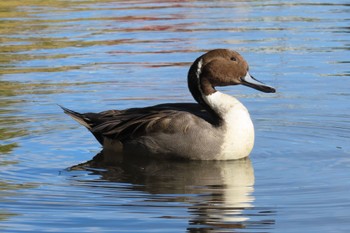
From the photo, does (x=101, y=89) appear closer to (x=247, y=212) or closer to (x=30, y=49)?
(x=30, y=49)

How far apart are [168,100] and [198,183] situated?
13.0ft

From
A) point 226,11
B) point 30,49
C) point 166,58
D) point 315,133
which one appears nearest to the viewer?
point 315,133

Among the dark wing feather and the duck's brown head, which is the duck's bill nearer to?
the duck's brown head

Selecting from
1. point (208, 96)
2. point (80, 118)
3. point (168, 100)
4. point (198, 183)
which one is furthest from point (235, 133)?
point (168, 100)

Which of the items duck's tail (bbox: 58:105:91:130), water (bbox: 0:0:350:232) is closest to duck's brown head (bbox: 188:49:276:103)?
water (bbox: 0:0:350:232)

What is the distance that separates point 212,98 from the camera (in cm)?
1134

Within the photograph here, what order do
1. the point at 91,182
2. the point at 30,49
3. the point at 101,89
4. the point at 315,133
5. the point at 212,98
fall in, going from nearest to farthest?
the point at 91,182, the point at 212,98, the point at 315,133, the point at 101,89, the point at 30,49

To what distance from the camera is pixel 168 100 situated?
14.1 m

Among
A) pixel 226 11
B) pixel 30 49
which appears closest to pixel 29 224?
pixel 30 49

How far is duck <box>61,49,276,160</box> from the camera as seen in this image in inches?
435

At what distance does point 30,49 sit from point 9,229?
10.2 metres

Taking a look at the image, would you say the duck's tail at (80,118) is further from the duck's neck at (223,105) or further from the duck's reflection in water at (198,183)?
the duck's neck at (223,105)

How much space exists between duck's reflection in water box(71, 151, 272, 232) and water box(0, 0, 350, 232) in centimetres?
2

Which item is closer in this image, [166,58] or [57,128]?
[57,128]
